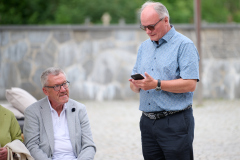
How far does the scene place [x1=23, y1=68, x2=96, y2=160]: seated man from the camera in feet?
12.6

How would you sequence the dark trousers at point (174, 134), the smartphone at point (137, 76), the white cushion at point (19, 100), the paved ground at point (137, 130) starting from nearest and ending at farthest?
1. the smartphone at point (137, 76)
2. the dark trousers at point (174, 134)
3. the white cushion at point (19, 100)
4. the paved ground at point (137, 130)

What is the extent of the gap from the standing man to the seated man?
2.35 ft

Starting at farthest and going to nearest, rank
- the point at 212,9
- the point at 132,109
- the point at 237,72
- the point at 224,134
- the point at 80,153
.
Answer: the point at 212,9 → the point at 237,72 → the point at 132,109 → the point at 224,134 → the point at 80,153

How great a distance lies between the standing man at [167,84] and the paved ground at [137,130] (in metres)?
2.72

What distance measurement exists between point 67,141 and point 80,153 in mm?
170

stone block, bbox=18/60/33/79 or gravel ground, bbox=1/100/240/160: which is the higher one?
stone block, bbox=18/60/33/79

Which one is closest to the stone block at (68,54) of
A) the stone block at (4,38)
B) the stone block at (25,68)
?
the stone block at (25,68)

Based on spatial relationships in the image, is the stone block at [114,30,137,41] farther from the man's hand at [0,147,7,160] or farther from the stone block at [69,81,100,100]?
the man's hand at [0,147,7,160]

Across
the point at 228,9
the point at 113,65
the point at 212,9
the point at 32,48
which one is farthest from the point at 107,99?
the point at 228,9

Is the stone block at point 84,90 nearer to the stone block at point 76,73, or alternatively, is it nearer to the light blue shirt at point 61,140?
the stone block at point 76,73

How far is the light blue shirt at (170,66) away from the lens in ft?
10.9

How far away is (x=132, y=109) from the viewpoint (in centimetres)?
1107

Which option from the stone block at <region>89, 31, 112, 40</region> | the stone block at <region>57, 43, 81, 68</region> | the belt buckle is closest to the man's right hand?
the belt buckle

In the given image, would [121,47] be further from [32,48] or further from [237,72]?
[237,72]
